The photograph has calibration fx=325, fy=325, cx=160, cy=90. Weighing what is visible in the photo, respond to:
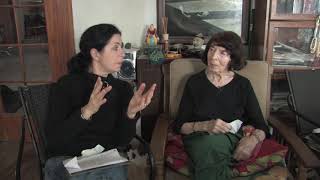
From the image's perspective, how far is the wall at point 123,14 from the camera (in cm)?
265

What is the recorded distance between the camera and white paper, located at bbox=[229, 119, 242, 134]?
5.98 feet

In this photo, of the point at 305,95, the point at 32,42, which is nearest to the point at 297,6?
the point at 305,95

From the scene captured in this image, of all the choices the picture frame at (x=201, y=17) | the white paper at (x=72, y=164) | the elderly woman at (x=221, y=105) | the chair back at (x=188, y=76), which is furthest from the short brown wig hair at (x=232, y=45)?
the white paper at (x=72, y=164)

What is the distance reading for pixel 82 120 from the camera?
1475 mm

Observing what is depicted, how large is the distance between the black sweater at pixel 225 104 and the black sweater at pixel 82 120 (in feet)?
1.25

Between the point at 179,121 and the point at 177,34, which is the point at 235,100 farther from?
the point at 177,34

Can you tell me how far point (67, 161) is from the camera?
1504 mm

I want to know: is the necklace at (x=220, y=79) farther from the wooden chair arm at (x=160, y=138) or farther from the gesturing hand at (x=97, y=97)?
Answer: the gesturing hand at (x=97, y=97)

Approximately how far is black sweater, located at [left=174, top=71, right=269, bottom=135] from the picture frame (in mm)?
757

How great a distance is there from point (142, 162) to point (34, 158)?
1.22 metres

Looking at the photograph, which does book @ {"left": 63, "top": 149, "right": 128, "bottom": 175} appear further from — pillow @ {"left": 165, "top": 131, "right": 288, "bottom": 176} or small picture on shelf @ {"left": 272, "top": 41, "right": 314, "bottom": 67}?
small picture on shelf @ {"left": 272, "top": 41, "right": 314, "bottom": 67}

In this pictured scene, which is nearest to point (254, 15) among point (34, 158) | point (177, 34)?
point (177, 34)

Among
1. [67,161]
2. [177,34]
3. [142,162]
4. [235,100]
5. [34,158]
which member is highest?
[177,34]

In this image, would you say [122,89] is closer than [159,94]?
Yes
